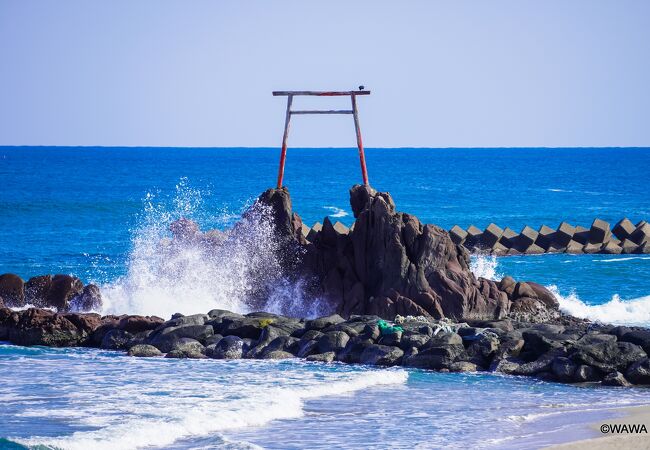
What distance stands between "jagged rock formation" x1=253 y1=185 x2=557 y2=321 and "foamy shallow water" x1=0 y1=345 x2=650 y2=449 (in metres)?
3.99

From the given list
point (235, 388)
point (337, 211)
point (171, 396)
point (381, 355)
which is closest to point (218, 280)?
point (381, 355)

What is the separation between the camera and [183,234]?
26.9 metres

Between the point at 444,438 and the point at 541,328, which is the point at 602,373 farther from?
the point at 444,438

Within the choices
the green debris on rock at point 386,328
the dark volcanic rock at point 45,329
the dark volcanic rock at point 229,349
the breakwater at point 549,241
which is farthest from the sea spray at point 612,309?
the dark volcanic rock at point 45,329

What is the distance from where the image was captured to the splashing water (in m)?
25.2

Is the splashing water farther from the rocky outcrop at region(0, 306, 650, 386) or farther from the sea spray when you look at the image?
the sea spray

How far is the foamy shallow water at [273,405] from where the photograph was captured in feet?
48.6

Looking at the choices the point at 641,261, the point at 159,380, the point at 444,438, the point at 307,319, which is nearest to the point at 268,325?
the point at 307,319

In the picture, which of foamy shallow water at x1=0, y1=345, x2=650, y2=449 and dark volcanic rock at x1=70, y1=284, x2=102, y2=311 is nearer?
foamy shallow water at x1=0, y1=345, x2=650, y2=449

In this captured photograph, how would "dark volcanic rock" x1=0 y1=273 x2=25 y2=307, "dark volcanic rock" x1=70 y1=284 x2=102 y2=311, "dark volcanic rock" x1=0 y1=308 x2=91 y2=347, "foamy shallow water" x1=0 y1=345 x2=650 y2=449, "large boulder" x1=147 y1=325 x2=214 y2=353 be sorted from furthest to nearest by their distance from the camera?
"dark volcanic rock" x1=0 y1=273 x2=25 y2=307 < "dark volcanic rock" x1=70 y1=284 x2=102 y2=311 < "dark volcanic rock" x1=0 y1=308 x2=91 y2=347 < "large boulder" x1=147 y1=325 x2=214 y2=353 < "foamy shallow water" x1=0 y1=345 x2=650 y2=449

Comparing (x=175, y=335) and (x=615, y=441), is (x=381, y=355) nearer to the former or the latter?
(x=175, y=335)

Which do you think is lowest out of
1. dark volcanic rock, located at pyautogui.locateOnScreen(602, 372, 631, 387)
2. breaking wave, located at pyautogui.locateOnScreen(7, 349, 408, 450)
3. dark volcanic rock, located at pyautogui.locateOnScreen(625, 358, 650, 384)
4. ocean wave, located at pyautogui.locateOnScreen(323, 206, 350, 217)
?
breaking wave, located at pyautogui.locateOnScreen(7, 349, 408, 450)

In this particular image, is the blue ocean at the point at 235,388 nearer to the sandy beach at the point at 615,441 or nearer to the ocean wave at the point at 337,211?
the sandy beach at the point at 615,441

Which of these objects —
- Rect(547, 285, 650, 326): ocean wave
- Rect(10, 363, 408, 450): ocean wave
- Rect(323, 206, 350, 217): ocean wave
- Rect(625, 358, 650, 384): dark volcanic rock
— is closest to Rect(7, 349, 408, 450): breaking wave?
Rect(10, 363, 408, 450): ocean wave
